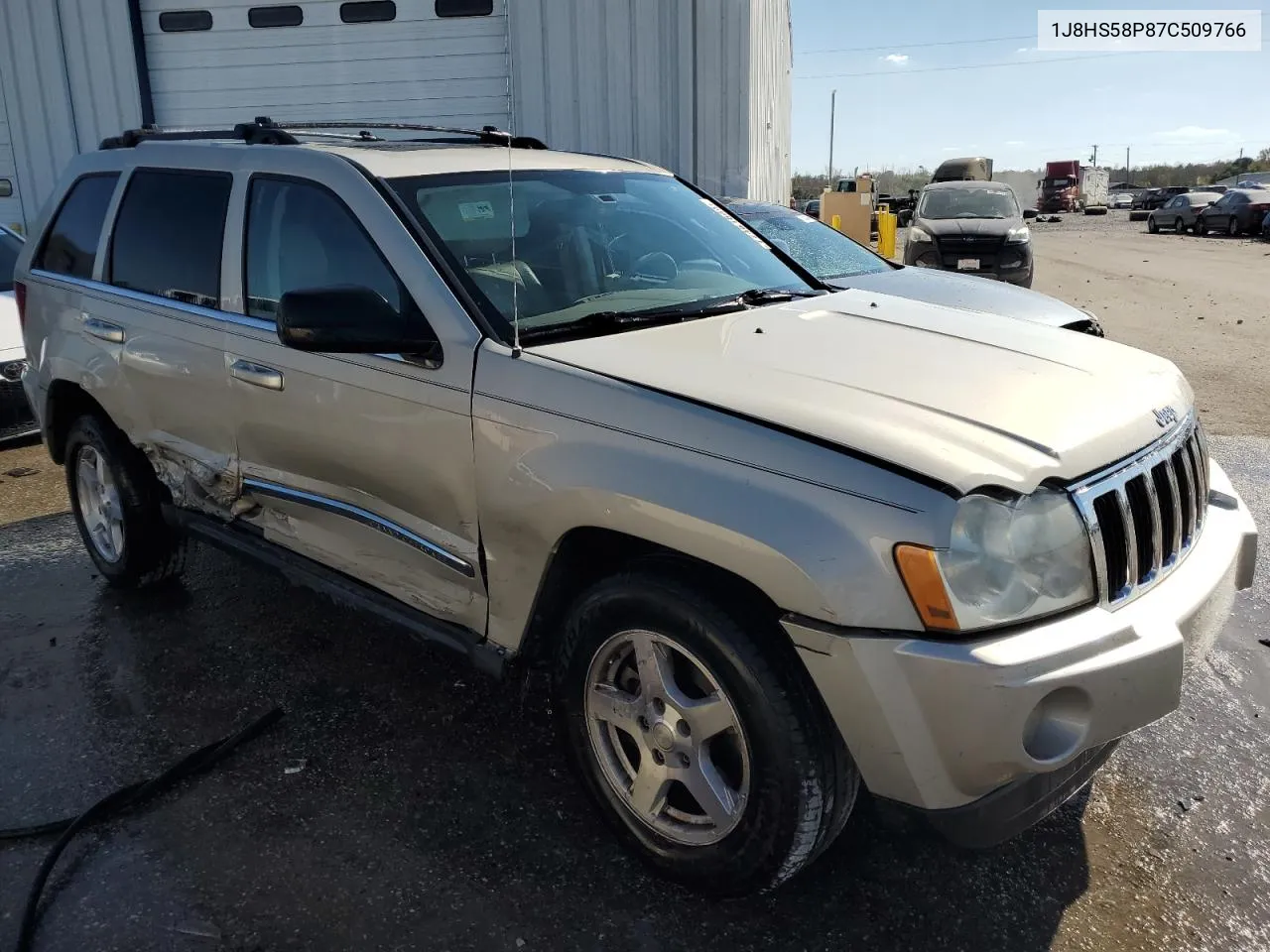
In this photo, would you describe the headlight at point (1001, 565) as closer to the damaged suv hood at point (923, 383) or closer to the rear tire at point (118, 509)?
the damaged suv hood at point (923, 383)

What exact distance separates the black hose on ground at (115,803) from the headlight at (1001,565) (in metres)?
2.21

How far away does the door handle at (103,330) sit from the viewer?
3977 mm

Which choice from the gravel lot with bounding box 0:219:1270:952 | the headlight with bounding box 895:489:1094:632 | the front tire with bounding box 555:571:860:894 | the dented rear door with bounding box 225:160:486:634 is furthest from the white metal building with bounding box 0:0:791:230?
the headlight with bounding box 895:489:1094:632

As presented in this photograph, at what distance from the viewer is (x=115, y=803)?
291cm

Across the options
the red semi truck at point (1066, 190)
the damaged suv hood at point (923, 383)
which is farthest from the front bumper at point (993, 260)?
the red semi truck at point (1066, 190)

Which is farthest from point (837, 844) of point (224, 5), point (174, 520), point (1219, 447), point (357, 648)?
point (224, 5)

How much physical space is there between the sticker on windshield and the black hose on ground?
1.76 metres

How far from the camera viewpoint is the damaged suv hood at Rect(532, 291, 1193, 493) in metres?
2.15

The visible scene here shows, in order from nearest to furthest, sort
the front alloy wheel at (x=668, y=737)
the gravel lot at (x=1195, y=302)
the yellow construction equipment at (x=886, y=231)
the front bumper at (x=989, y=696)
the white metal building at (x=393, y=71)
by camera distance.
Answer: the front bumper at (x=989, y=696), the front alloy wheel at (x=668, y=737), the gravel lot at (x=1195, y=302), the white metal building at (x=393, y=71), the yellow construction equipment at (x=886, y=231)

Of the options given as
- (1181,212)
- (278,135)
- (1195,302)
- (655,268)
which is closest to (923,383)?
(655,268)

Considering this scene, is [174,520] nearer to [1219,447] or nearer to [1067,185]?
[1219,447]

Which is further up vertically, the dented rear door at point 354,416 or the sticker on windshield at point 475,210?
the sticker on windshield at point 475,210

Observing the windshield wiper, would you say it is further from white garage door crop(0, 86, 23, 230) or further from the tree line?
the tree line

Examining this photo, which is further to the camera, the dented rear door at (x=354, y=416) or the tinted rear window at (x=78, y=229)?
the tinted rear window at (x=78, y=229)
